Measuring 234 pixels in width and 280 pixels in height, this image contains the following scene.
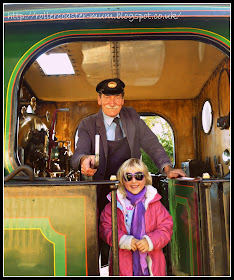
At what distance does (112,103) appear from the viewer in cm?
272

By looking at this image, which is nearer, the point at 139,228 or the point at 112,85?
the point at 139,228

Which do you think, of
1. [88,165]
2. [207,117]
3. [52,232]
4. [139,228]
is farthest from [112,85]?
[207,117]

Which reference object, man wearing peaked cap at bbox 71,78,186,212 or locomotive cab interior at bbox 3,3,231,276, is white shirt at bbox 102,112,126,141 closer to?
man wearing peaked cap at bbox 71,78,186,212

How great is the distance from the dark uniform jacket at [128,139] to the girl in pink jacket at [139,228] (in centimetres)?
48

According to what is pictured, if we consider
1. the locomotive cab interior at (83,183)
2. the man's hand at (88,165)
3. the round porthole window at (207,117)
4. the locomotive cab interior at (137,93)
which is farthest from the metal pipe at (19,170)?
the round porthole window at (207,117)

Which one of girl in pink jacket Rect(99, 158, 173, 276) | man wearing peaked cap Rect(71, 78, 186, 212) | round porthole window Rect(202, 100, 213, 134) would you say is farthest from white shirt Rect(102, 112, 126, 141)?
round porthole window Rect(202, 100, 213, 134)

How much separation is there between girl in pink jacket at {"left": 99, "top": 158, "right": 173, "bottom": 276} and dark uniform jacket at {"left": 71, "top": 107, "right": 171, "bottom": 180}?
479 mm

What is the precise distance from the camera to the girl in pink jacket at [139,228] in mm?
2004

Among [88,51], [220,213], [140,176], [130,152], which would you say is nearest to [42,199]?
[140,176]

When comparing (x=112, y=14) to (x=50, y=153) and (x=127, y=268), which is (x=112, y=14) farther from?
(x=50, y=153)

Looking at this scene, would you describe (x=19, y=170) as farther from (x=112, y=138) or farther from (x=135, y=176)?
(x=112, y=138)

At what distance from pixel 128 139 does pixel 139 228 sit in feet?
3.04

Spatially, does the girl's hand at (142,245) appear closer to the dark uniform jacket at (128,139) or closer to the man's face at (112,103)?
the dark uniform jacket at (128,139)

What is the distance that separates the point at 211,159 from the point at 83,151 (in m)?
3.06
